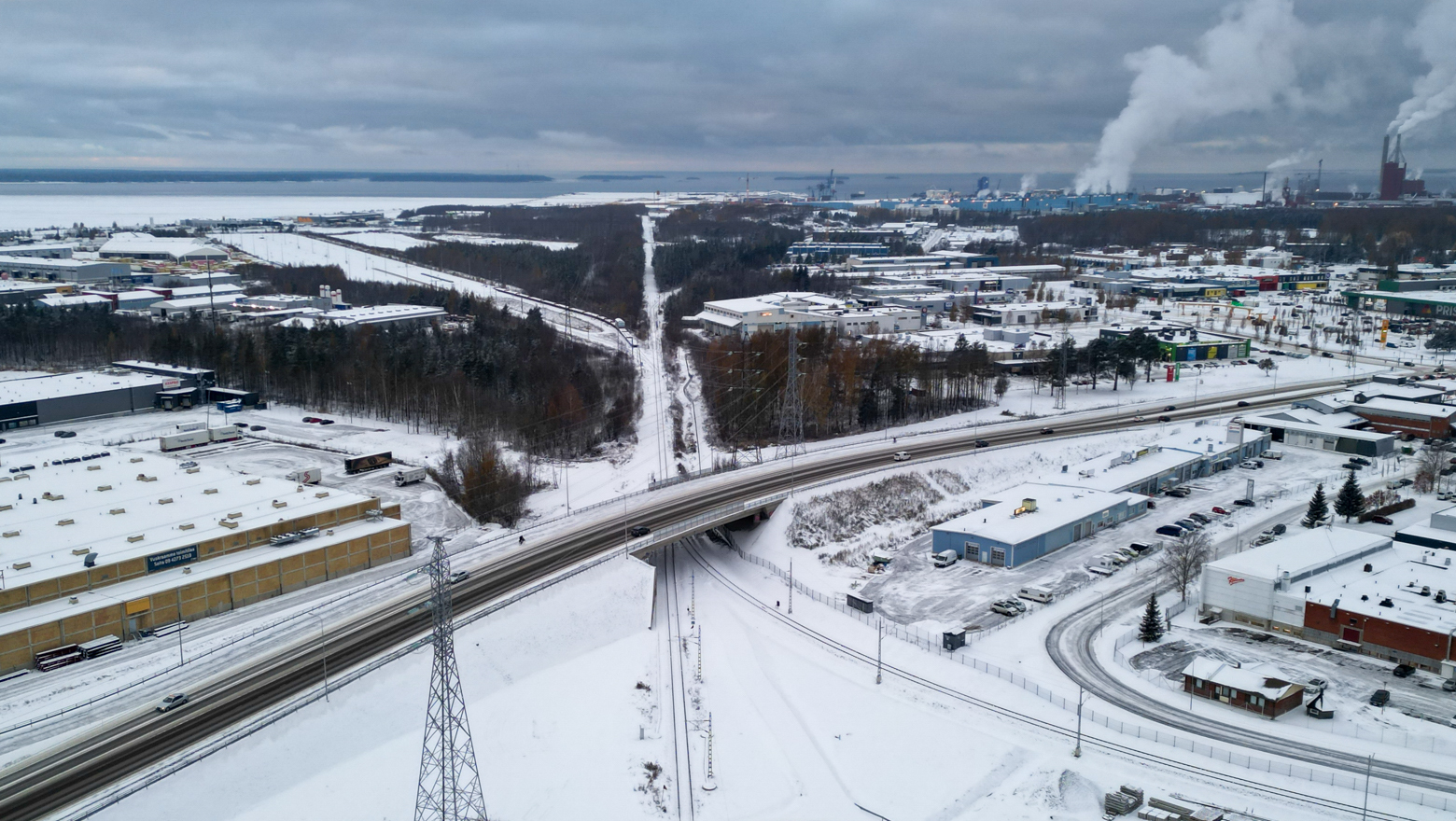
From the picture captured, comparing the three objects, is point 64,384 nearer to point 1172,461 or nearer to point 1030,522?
point 1030,522

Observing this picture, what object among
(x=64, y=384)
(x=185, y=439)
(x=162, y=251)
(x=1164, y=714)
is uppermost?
(x=162, y=251)

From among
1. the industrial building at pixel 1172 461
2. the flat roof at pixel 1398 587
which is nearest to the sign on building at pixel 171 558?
the flat roof at pixel 1398 587

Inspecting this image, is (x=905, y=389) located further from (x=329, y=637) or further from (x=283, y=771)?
(x=283, y=771)

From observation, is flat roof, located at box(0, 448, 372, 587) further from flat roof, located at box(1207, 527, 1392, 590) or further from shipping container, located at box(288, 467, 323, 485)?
flat roof, located at box(1207, 527, 1392, 590)

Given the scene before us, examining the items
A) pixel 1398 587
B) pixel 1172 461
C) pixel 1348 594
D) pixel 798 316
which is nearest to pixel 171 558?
pixel 1348 594

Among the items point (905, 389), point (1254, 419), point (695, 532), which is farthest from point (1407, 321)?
point (695, 532)
